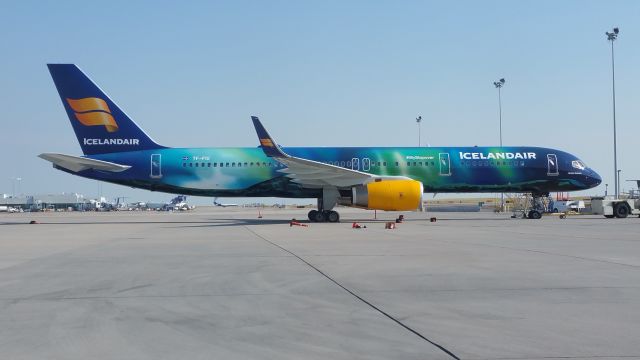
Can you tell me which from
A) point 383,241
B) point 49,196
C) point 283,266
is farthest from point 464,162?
point 49,196

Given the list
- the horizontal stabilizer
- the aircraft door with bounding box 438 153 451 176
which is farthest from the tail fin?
the aircraft door with bounding box 438 153 451 176

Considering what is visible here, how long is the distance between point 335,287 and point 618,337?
11.8ft

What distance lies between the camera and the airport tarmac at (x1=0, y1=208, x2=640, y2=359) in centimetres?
480

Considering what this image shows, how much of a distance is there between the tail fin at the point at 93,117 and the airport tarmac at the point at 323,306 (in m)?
18.1

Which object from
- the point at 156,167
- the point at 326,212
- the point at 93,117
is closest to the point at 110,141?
the point at 93,117

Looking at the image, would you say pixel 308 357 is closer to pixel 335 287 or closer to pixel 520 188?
pixel 335 287

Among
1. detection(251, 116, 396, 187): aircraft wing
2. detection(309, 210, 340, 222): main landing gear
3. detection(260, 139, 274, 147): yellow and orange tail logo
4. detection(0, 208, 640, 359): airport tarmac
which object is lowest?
detection(0, 208, 640, 359): airport tarmac

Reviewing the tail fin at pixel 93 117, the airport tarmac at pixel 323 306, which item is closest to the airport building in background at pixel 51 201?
the tail fin at pixel 93 117

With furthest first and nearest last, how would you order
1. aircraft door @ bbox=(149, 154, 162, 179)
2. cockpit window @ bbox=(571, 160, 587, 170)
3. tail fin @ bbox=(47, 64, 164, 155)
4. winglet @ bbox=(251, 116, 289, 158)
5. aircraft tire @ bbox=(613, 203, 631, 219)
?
aircraft tire @ bbox=(613, 203, 631, 219)
cockpit window @ bbox=(571, 160, 587, 170)
aircraft door @ bbox=(149, 154, 162, 179)
tail fin @ bbox=(47, 64, 164, 155)
winglet @ bbox=(251, 116, 289, 158)

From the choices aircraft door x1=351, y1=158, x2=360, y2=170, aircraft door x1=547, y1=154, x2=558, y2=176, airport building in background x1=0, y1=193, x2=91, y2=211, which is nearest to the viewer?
aircraft door x1=351, y1=158, x2=360, y2=170

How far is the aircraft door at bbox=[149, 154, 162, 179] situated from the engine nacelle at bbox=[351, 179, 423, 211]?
9318 millimetres

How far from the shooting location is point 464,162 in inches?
1180

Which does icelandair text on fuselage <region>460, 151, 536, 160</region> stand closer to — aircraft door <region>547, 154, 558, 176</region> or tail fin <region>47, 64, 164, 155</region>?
aircraft door <region>547, 154, 558, 176</region>

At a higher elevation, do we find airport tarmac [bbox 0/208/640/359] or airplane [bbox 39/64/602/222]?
airplane [bbox 39/64/602/222]
